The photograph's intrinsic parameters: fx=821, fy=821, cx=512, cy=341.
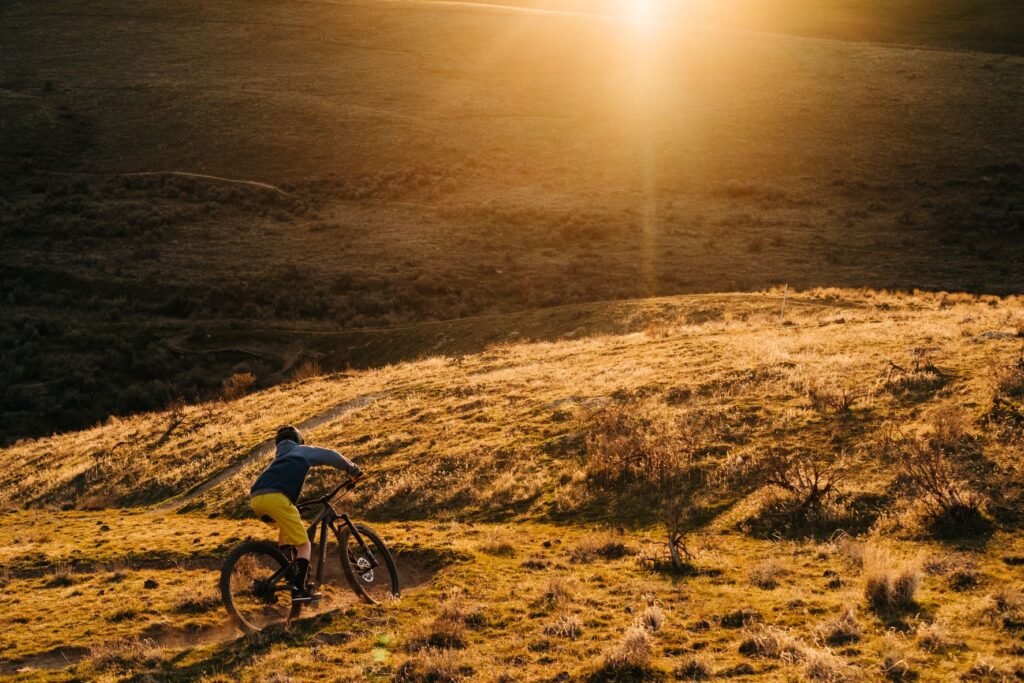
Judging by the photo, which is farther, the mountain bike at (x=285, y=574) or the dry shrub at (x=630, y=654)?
the mountain bike at (x=285, y=574)

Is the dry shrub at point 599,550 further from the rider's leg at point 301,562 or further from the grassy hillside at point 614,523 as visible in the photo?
the rider's leg at point 301,562

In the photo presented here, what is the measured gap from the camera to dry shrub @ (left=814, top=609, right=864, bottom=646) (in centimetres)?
858

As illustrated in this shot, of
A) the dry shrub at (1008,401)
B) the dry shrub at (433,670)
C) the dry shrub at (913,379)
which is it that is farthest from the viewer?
the dry shrub at (913,379)

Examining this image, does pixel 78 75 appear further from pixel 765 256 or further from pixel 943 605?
pixel 943 605

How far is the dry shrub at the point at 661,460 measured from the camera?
14359mm

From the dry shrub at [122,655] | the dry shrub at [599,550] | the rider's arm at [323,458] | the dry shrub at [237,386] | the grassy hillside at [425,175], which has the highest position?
the grassy hillside at [425,175]

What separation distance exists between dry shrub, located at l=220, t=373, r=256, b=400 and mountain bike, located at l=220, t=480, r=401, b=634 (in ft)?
78.8

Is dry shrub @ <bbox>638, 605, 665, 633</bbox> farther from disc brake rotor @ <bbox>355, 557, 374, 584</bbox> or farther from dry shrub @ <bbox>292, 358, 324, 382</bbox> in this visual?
dry shrub @ <bbox>292, 358, 324, 382</bbox>

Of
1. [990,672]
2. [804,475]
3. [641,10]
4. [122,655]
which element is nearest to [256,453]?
[122,655]

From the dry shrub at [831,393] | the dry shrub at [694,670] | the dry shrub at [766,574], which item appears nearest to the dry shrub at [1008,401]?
the dry shrub at [831,393]

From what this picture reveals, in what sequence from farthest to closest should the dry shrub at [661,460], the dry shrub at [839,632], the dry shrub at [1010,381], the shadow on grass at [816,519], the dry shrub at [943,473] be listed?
the dry shrub at [1010,381], the dry shrub at [661,460], the shadow on grass at [816,519], the dry shrub at [943,473], the dry shrub at [839,632]

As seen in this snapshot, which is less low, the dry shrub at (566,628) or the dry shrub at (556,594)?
the dry shrub at (556,594)

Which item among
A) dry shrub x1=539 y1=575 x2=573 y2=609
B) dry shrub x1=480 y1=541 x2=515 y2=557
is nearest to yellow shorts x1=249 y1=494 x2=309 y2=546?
dry shrub x1=539 y1=575 x2=573 y2=609

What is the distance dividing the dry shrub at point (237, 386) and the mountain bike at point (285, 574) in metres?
24.0
